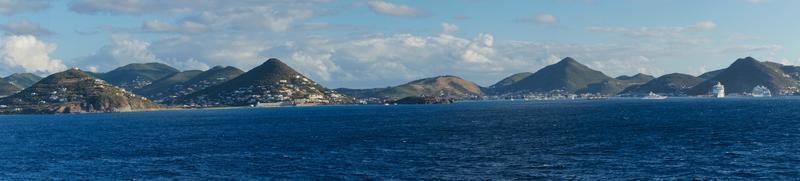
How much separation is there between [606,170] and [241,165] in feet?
169

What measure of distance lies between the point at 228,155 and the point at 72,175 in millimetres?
26904

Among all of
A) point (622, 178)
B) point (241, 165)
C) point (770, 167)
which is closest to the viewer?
point (622, 178)

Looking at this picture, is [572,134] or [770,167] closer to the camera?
[770,167]

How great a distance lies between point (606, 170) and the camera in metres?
88.6

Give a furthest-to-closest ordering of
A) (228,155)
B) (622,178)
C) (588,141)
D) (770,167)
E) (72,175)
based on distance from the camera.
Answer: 1. (588,141)
2. (228,155)
3. (72,175)
4. (770,167)
5. (622,178)

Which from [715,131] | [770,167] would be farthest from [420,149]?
[715,131]

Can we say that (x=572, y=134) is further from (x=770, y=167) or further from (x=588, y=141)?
(x=770, y=167)

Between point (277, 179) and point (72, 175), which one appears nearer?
point (277, 179)

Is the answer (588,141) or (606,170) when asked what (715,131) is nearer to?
(588,141)

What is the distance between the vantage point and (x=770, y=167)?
290 ft

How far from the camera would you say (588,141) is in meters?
130

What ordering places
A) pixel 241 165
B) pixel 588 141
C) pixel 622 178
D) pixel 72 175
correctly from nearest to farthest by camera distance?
1. pixel 622 178
2. pixel 72 175
3. pixel 241 165
4. pixel 588 141

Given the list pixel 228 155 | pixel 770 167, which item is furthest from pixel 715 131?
pixel 228 155

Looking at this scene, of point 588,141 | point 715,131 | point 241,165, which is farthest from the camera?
point 715,131
